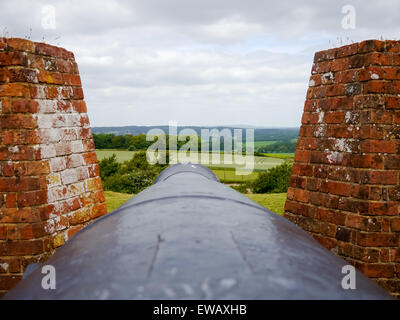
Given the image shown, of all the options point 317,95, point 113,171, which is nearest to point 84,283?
point 317,95

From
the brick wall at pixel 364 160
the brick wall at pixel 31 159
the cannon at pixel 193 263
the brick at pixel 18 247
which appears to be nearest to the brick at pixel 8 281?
the brick wall at pixel 31 159

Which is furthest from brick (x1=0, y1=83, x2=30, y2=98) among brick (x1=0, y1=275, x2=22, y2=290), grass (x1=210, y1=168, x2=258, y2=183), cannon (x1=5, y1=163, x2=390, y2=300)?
grass (x1=210, y1=168, x2=258, y2=183)

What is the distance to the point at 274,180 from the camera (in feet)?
66.2

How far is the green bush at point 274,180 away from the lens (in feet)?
64.3

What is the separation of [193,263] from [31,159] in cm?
244

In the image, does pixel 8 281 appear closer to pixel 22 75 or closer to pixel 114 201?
pixel 22 75

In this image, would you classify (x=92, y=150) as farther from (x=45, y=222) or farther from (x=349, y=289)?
(x=349, y=289)

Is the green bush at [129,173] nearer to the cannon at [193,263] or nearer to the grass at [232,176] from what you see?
the grass at [232,176]

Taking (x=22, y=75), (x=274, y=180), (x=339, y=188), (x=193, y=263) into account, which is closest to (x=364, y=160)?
(x=339, y=188)

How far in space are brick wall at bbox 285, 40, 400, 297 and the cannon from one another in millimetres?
1930

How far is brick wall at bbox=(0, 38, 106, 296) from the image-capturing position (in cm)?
290

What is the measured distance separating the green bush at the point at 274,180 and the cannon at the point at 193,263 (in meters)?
18.5
